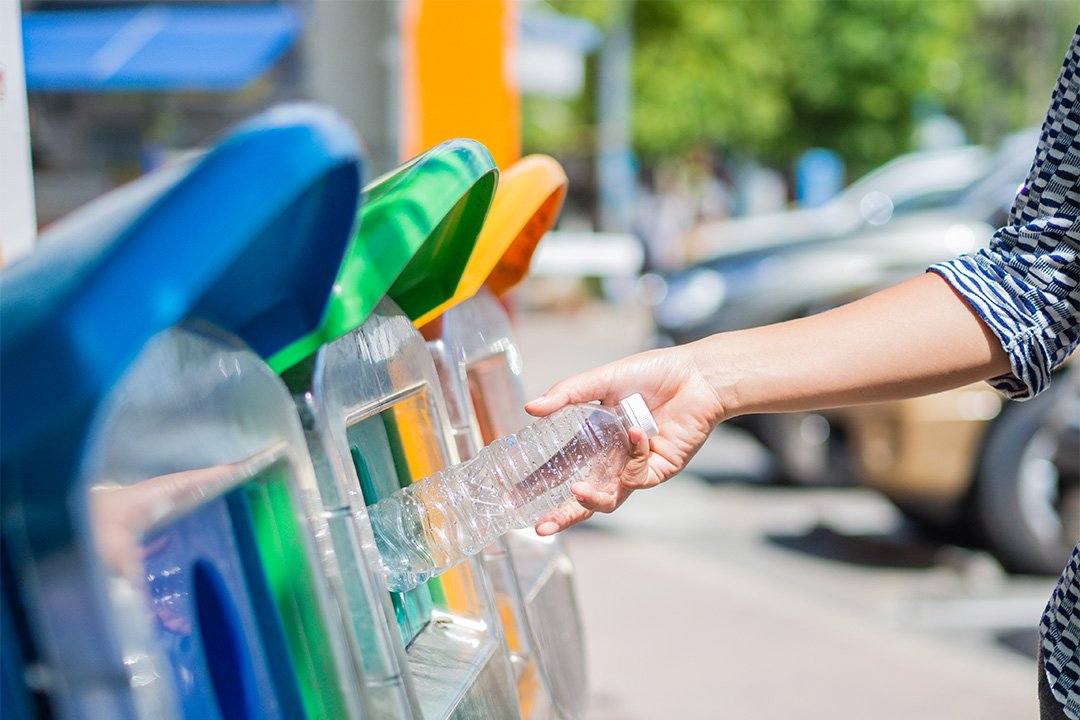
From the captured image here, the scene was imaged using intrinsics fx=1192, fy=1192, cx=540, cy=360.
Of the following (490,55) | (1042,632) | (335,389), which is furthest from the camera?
(490,55)

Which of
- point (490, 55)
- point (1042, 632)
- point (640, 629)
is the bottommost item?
point (640, 629)

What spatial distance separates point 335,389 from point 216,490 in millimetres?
240

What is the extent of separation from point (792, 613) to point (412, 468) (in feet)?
12.1

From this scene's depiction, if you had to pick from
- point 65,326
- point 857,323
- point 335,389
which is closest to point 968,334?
point 857,323

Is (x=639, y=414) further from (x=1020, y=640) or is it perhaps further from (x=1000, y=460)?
(x=1000, y=460)

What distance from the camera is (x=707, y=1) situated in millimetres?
22234

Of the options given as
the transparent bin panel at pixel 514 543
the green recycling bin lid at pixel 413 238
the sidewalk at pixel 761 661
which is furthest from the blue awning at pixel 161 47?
the green recycling bin lid at pixel 413 238

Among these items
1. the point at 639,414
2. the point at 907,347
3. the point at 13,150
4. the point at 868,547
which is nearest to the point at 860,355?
the point at 907,347

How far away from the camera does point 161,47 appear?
33.1 ft

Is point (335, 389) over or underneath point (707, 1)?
underneath

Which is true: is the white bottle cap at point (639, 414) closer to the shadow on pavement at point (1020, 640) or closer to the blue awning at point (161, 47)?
the shadow on pavement at point (1020, 640)

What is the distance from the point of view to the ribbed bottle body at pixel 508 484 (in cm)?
140

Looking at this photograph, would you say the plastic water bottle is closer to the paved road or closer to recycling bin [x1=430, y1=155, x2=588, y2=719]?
recycling bin [x1=430, y1=155, x2=588, y2=719]

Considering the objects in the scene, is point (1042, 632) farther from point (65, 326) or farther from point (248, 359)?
point (65, 326)
